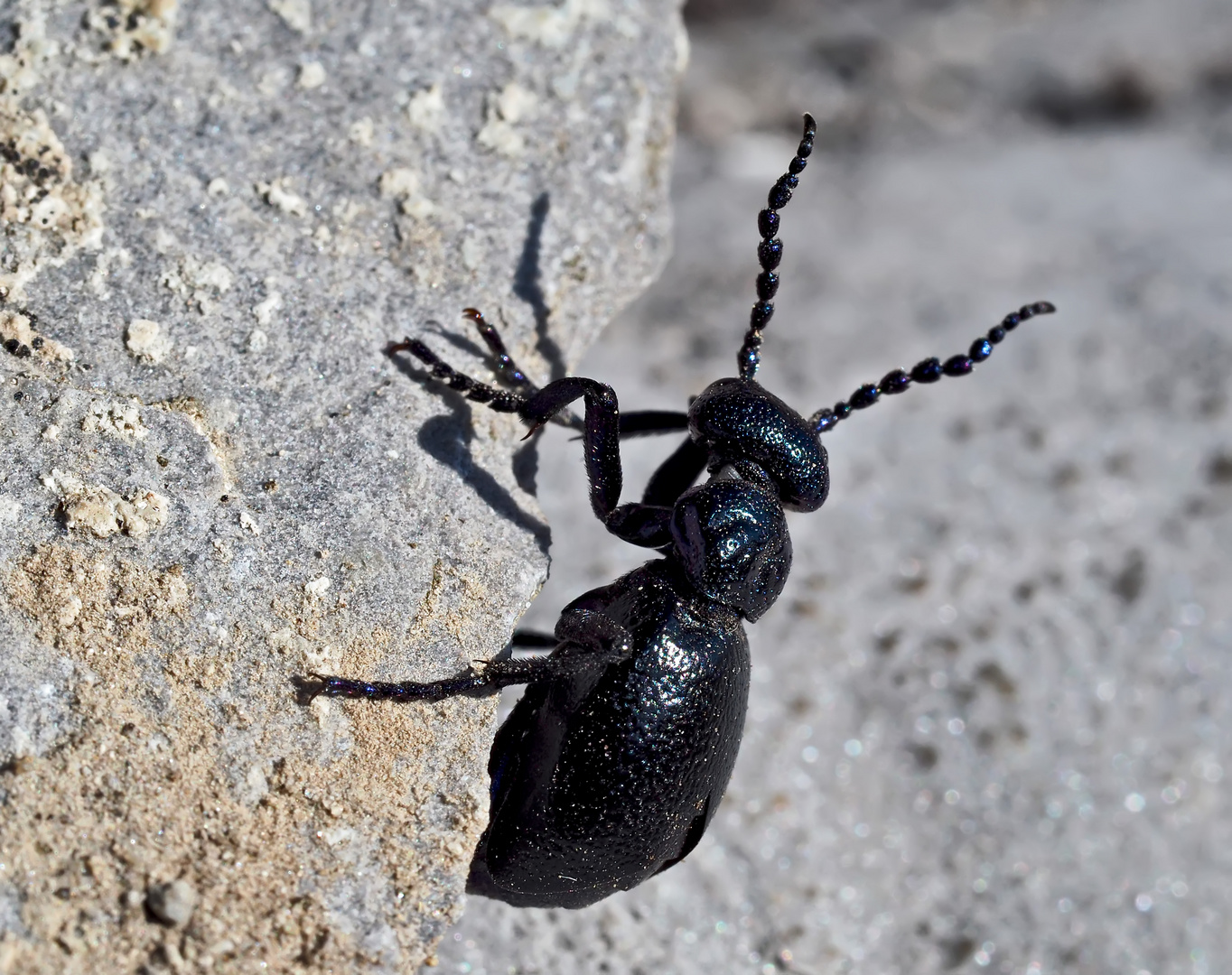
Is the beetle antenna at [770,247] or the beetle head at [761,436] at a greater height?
the beetle antenna at [770,247]

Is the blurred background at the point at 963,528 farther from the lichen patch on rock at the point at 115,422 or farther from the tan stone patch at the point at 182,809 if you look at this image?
the lichen patch on rock at the point at 115,422

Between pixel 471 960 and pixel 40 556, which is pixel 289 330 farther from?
pixel 471 960

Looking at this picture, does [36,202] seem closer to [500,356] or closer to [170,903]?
[500,356]

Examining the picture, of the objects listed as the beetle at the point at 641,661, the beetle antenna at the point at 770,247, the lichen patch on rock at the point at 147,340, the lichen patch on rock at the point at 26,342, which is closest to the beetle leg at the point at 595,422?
the beetle at the point at 641,661

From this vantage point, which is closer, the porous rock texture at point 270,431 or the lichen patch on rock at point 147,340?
the porous rock texture at point 270,431

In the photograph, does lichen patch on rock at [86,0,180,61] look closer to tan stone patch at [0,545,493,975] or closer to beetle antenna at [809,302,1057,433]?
tan stone patch at [0,545,493,975]

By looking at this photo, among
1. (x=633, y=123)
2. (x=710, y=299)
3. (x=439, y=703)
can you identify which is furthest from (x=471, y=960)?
(x=710, y=299)

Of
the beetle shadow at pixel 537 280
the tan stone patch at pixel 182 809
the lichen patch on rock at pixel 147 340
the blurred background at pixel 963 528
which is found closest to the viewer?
the tan stone patch at pixel 182 809

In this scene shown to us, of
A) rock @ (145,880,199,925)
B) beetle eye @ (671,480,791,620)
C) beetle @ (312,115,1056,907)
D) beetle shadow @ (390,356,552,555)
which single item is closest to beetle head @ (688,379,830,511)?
beetle @ (312,115,1056,907)
